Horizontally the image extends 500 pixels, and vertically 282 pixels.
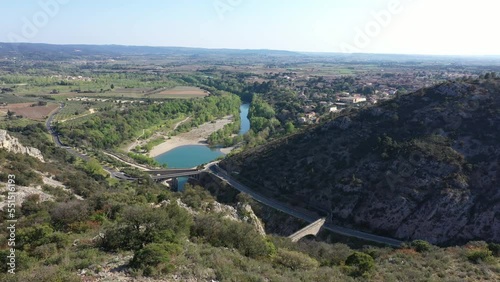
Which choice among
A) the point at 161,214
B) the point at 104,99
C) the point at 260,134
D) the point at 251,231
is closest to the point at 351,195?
the point at 251,231

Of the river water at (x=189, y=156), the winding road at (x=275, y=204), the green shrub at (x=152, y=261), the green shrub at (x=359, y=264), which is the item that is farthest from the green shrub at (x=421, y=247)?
the river water at (x=189, y=156)

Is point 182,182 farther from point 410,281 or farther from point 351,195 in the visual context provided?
point 410,281

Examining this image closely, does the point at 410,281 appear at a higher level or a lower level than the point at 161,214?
lower

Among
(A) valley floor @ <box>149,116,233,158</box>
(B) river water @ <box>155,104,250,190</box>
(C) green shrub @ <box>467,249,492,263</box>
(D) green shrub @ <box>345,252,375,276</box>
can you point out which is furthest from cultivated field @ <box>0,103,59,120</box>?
(C) green shrub @ <box>467,249,492,263</box>

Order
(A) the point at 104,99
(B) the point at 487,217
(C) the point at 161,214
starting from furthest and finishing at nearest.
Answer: (A) the point at 104,99, (B) the point at 487,217, (C) the point at 161,214

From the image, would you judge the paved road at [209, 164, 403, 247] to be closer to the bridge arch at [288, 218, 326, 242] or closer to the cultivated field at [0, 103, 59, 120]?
the bridge arch at [288, 218, 326, 242]

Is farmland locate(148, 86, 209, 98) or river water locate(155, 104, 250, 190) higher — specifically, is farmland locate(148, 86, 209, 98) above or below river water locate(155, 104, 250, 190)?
above

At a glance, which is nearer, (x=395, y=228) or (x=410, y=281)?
(x=410, y=281)
